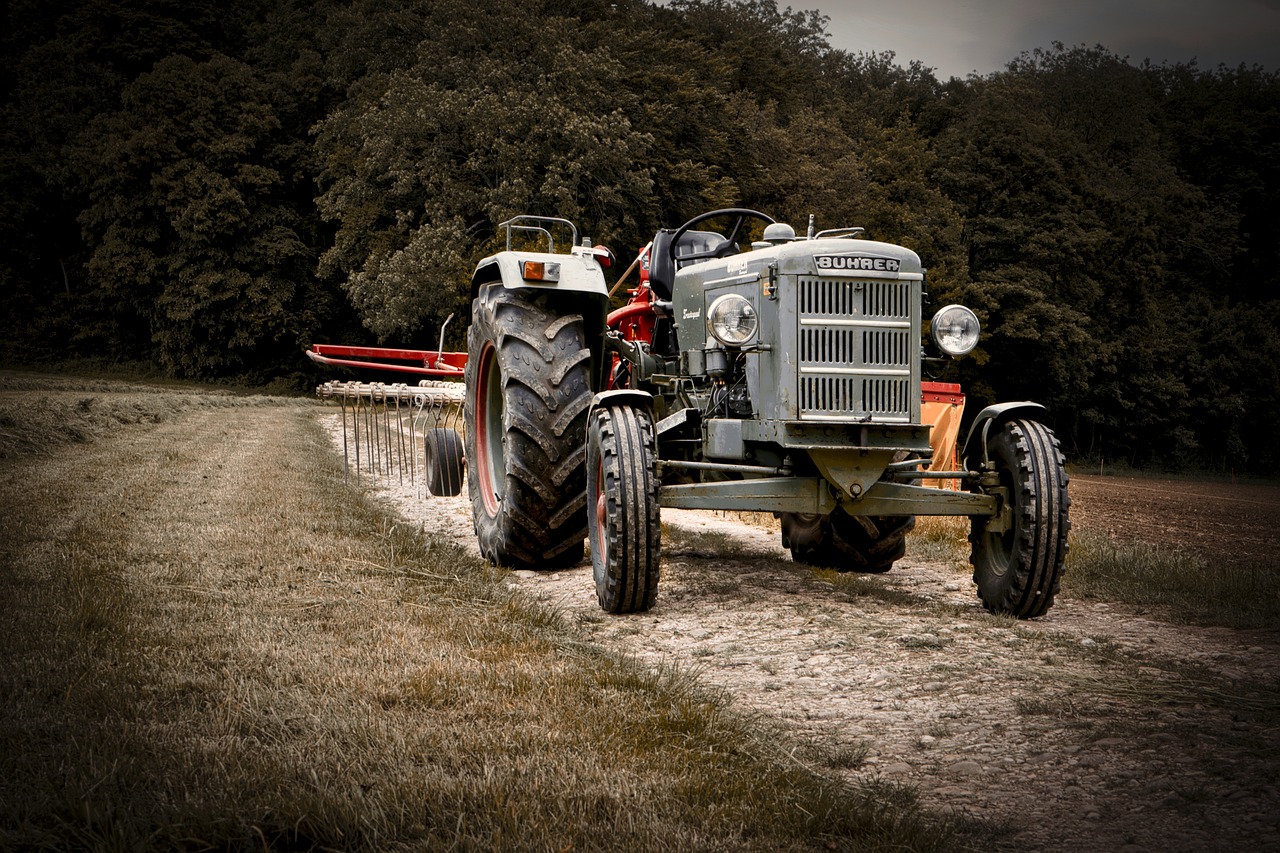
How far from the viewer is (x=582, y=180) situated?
2555 cm

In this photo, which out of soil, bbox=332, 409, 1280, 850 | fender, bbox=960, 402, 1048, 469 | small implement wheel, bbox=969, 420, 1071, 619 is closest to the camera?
soil, bbox=332, 409, 1280, 850

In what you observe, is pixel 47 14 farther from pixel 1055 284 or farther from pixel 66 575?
pixel 66 575

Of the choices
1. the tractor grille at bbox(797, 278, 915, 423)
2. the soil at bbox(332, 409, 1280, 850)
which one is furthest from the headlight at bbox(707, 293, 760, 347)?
the soil at bbox(332, 409, 1280, 850)

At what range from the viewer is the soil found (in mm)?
2830

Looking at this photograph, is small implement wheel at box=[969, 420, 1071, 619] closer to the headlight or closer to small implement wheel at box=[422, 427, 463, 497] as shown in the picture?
the headlight

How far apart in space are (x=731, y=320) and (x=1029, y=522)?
1658mm

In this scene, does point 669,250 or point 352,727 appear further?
point 669,250

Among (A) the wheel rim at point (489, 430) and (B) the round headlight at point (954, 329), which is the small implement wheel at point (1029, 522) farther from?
(A) the wheel rim at point (489, 430)

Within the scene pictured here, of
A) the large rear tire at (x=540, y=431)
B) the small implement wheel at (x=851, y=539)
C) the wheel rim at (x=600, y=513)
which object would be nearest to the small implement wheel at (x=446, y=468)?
the large rear tire at (x=540, y=431)

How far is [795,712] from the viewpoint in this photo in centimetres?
368

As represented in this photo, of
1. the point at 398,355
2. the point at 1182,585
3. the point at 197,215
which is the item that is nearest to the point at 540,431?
the point at 1182,585

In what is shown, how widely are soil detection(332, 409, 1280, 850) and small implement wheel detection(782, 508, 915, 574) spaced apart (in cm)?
14

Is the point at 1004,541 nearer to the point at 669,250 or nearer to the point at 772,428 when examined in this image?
the point at 772,428

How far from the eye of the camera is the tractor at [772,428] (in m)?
5.11
